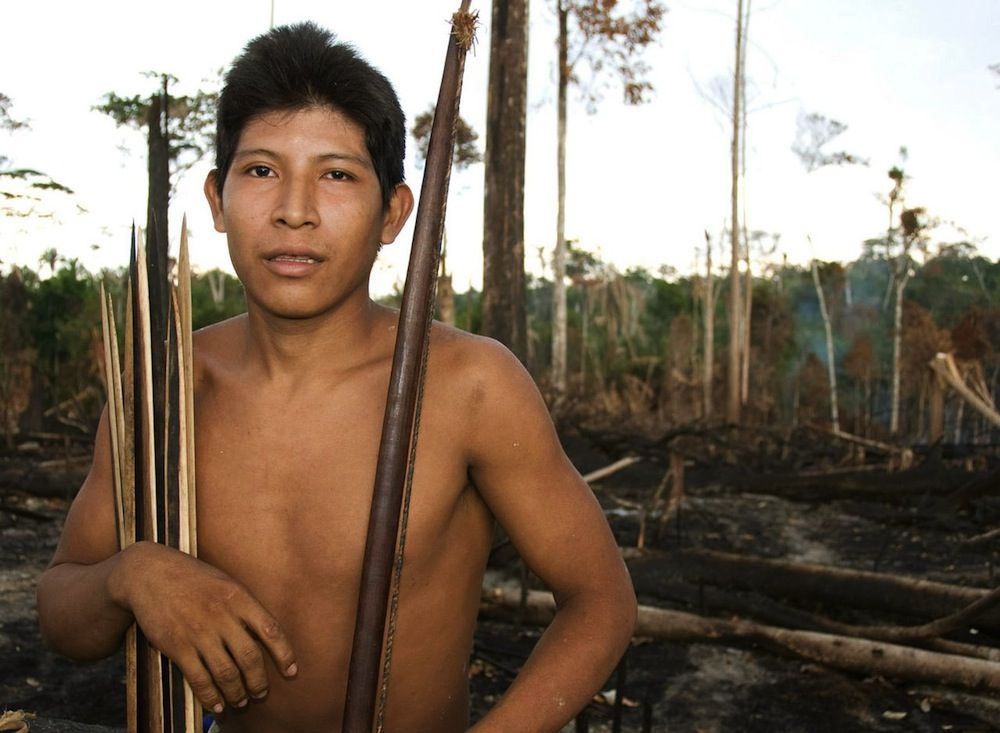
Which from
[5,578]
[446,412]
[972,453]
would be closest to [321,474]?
[446,412]

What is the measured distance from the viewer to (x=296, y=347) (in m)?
1.33

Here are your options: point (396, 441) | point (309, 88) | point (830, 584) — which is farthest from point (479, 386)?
point (830, 584)

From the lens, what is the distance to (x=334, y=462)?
131 cm

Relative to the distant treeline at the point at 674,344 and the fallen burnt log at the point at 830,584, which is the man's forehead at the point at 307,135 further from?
the distant treeline at the point at 674,344

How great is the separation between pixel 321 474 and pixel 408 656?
293 mm

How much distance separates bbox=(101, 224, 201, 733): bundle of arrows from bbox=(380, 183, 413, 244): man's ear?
37 centimetres

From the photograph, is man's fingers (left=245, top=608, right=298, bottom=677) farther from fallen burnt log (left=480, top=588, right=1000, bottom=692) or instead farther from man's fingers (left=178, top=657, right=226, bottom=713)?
fallen burnt log (left=480, top=588, right=1000, bottom=692)

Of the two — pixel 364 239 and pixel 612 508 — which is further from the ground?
pixel 364 239

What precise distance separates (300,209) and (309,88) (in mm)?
184

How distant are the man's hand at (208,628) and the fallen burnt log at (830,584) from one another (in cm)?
274

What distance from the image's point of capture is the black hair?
3.91 feet

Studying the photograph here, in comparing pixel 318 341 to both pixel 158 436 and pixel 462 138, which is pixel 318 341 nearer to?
pixel 158 436

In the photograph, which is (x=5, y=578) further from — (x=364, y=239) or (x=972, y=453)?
(x=972, y=453)

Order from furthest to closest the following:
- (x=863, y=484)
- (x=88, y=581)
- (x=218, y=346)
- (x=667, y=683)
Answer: (x=863, y=484), (x=667, y=683), (x=218, y=346), (x=88, y=581)
